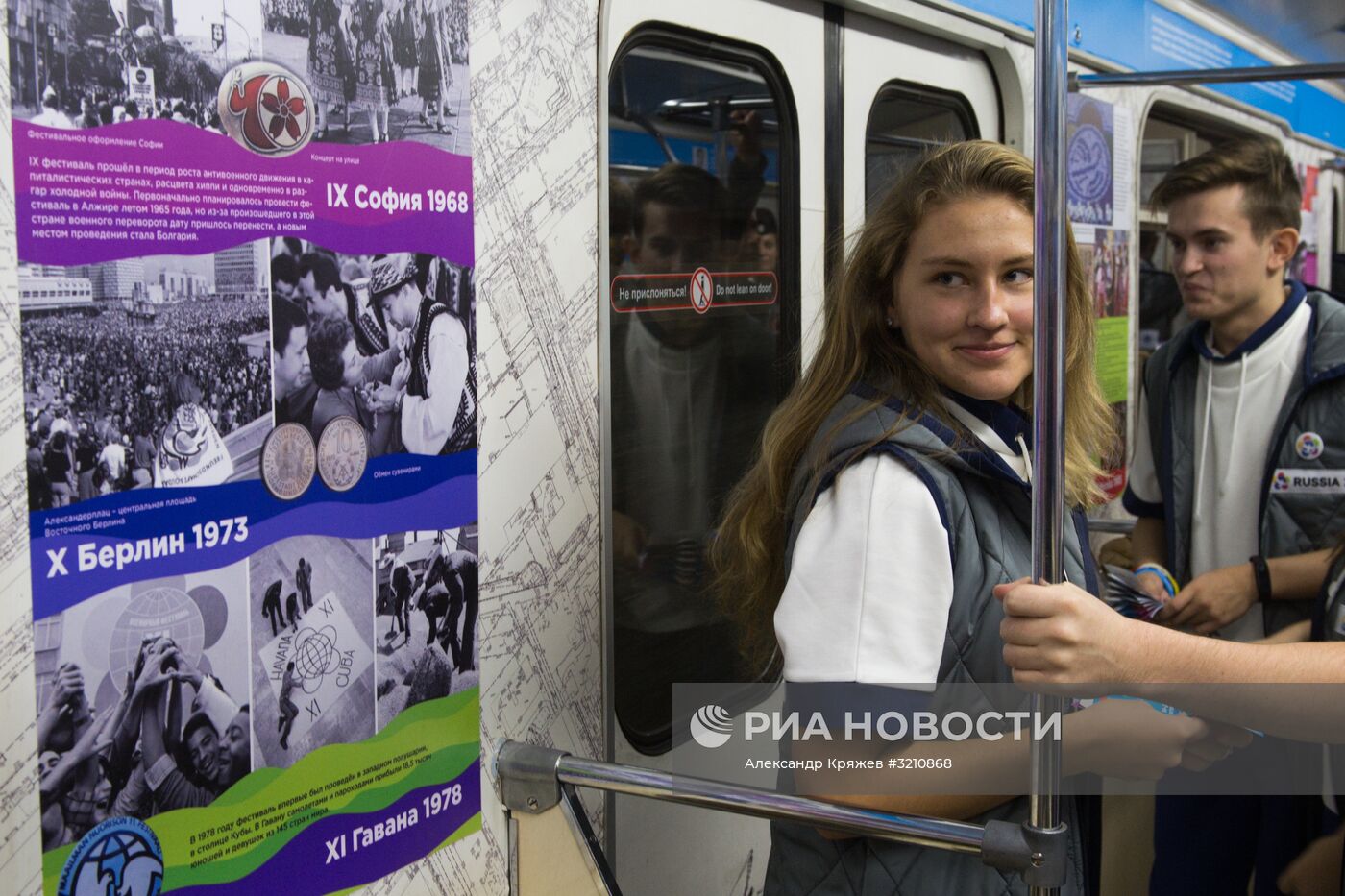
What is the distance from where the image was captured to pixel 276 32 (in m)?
1.48

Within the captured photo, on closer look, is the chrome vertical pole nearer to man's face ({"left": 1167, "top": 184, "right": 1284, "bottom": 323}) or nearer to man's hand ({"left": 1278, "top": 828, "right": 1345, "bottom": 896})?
man's hand ({"left": 1278, "top": 828, "right": 1345, "bottom": 896})

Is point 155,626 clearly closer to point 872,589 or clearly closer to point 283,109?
point 283,109

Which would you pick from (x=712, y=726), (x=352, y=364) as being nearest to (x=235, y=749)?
(x=352, y=364)

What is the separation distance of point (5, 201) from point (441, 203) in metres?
0.60

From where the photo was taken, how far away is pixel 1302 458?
2.70 metres

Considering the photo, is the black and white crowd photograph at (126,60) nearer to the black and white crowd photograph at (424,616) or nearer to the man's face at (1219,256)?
the black and white crowd photograph at (424,616)

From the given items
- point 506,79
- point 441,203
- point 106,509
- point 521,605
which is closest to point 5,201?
point 106,509

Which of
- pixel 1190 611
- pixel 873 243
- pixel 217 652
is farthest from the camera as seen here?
pixel 1190 611

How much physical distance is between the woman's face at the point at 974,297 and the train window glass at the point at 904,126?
111 centimetres

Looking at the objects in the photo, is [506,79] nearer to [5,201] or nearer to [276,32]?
[276,32]

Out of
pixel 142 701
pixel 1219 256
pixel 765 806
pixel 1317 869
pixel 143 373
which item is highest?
pixel 1219 256

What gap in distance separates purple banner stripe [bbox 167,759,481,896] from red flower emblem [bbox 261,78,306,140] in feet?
2.74

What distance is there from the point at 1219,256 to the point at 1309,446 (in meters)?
0.49

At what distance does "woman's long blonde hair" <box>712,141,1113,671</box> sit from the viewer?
60.8 inches
